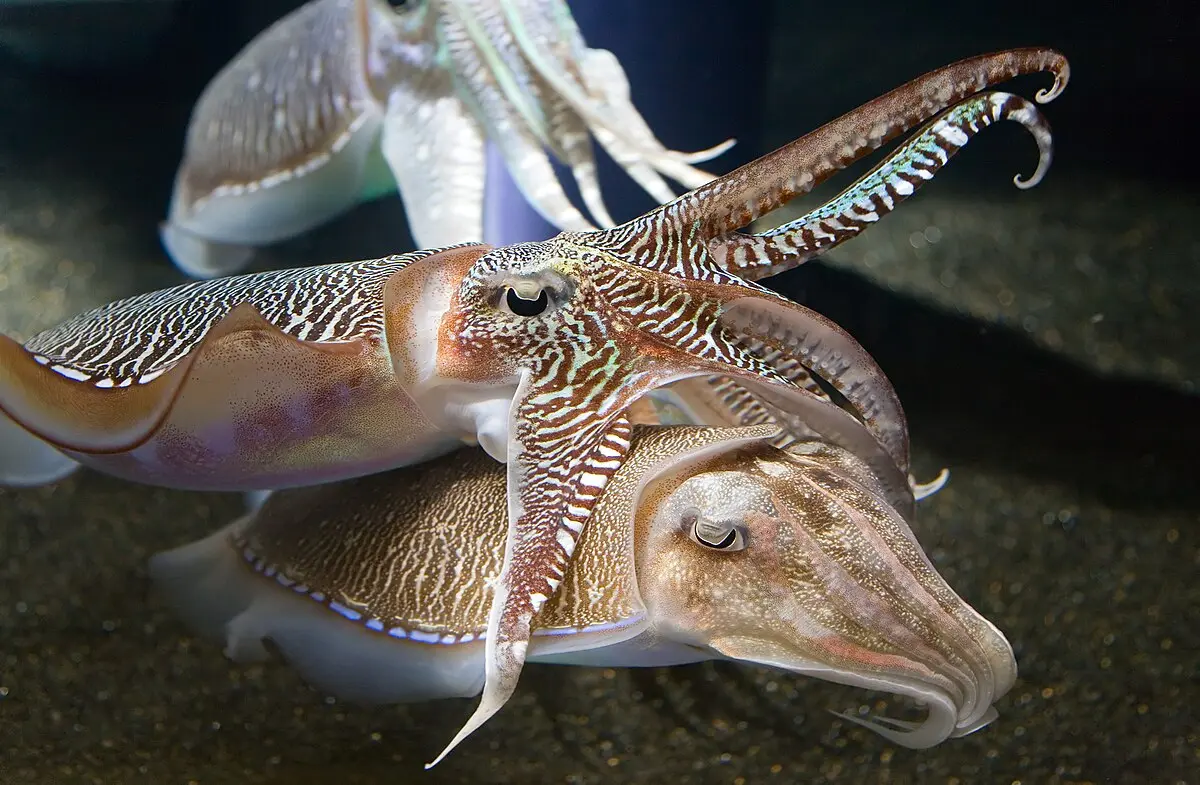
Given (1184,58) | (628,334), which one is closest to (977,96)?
(628,334)

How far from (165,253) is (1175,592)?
262cm

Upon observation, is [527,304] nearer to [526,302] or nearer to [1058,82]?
[526,302]

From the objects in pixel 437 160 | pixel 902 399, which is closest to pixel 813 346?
pixel 437 160

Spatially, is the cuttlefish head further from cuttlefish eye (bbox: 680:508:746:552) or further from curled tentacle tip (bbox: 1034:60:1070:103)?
curled tentacle tip (bbox: 1034:60:1070:103)

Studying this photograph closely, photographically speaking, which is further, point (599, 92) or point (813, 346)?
point (599, 92)

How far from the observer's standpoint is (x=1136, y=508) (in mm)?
1810

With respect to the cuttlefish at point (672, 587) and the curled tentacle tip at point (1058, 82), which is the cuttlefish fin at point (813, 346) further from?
the curled tentacle tip at point (1058, 82)

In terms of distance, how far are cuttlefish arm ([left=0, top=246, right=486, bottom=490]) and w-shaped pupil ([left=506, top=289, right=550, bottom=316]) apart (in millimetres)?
108

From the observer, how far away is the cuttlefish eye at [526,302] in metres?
0.89

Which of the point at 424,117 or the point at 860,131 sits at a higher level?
the point at 860,131

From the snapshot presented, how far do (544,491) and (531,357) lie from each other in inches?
5.7

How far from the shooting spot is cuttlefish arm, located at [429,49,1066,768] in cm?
86

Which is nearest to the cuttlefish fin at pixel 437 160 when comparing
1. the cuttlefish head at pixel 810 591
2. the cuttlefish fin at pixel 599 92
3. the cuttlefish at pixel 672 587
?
the cuttlefish fin at pixel 599 92

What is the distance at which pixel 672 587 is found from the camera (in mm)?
915
